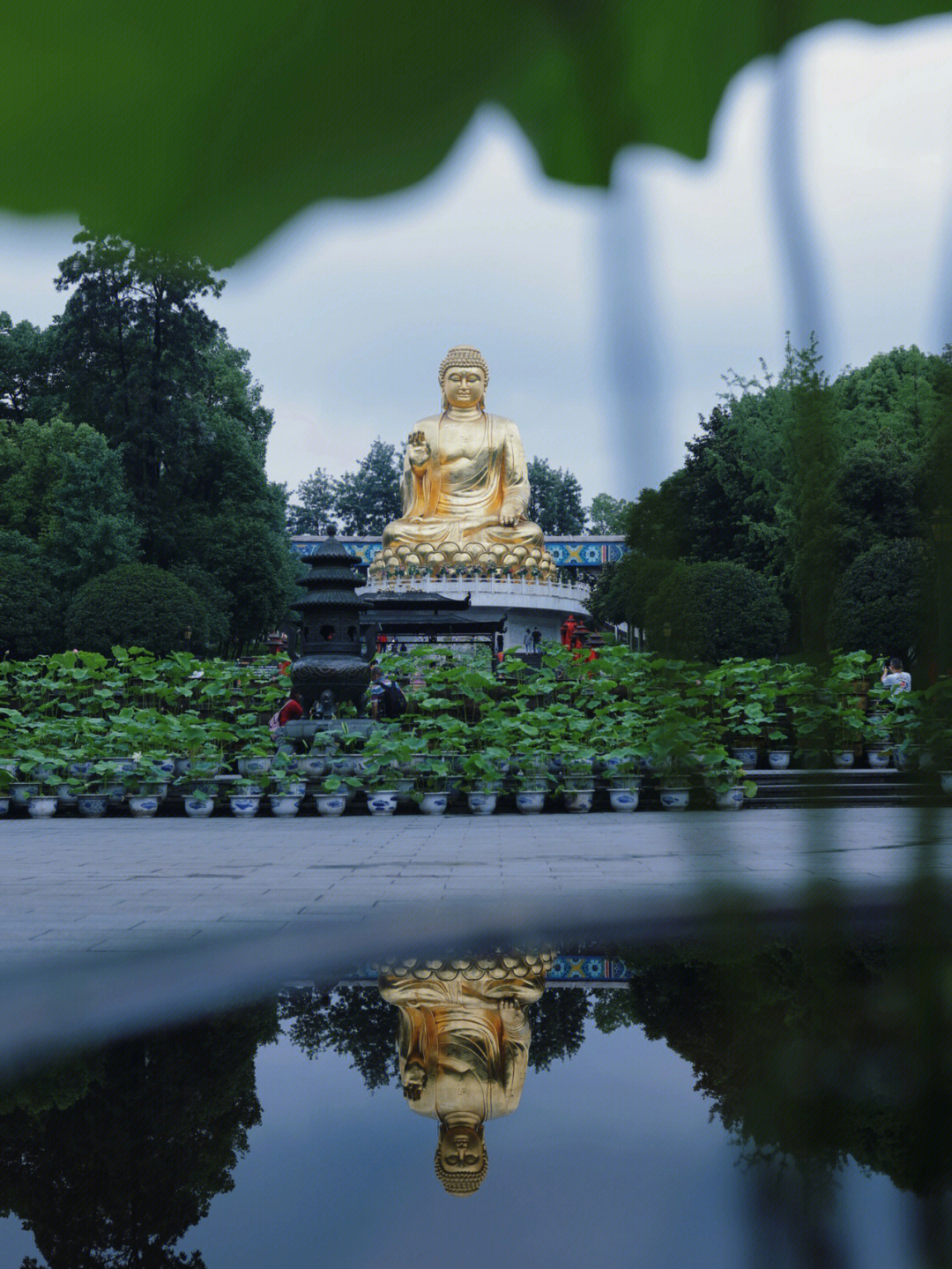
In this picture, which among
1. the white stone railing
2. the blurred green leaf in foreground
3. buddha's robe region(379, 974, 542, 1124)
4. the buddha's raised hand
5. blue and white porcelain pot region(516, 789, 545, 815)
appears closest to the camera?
the blurred green leaf in foreground

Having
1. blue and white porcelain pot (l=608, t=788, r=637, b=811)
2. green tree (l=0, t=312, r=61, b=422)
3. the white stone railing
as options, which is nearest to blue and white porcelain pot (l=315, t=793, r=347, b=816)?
blue and white porcelain pot (l=608, t=788, r=637, b=811)

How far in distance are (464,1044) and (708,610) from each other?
4.84ft

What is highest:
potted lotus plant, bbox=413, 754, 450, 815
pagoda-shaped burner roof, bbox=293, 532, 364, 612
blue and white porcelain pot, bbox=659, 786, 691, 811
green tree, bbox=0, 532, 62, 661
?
pagoda-shaped burner roof, bbox=293, 532, 364, 612

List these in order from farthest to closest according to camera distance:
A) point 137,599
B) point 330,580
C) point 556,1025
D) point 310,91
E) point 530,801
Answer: point 330,580 < point 530,801 < point 556,1025 < point 137,599 < point 310,91

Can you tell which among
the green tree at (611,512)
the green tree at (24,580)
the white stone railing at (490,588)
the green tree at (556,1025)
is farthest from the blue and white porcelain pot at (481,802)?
the white stone railing at (490,588)

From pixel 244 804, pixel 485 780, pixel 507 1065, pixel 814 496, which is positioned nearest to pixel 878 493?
pixel 814 496

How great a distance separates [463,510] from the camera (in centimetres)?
1936

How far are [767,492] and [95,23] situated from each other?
30 cm

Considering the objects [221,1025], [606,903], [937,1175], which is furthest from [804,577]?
[606,903]

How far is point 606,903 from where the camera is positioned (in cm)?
354

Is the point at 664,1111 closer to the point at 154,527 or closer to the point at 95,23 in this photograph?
the point at 154,527

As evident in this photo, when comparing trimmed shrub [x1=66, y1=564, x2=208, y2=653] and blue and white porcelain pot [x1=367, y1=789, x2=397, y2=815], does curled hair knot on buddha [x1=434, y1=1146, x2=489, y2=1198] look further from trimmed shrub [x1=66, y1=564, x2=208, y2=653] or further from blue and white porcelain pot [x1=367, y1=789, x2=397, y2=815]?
blue and white porcelain pot [x1=367, y1=789, x2=397, y2=815]

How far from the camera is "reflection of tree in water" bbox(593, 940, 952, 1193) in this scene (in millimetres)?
490

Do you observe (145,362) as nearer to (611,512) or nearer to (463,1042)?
(611,512)
